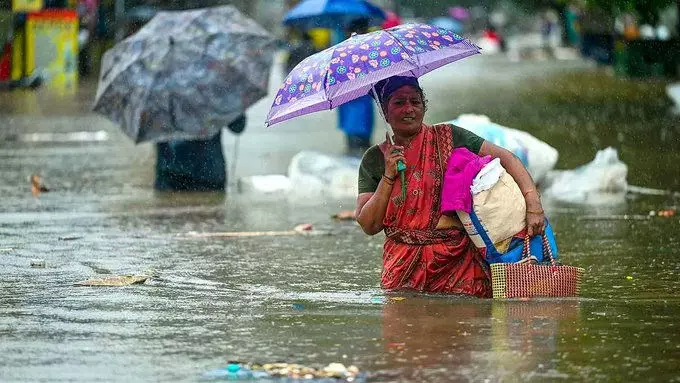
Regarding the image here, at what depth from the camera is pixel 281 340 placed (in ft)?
20.8

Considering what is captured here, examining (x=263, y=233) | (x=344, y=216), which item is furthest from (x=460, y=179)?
(x=344, y=216)

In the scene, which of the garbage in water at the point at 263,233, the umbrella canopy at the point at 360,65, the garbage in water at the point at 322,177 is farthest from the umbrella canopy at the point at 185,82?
the umbrella canopy at the point at 360,65

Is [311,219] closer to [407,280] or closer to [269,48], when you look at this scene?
[269,48]

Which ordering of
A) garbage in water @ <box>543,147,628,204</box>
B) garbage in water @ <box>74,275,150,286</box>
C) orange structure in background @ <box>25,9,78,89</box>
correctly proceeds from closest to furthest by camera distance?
garbage in water @ <box>74,275,150,286</box>
garbage in water @ <box>543,147,628,204</box>
orange structure in background @ <box>25,9,78,89</box>

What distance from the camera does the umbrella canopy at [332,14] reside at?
17.3 m

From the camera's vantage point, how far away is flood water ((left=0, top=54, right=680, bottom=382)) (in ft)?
19.3

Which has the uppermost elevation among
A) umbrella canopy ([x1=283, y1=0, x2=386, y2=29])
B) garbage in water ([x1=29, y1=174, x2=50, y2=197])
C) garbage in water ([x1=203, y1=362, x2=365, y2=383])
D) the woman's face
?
umbrella canopy ([x1=283, y1=0, x2=386, y2=29])

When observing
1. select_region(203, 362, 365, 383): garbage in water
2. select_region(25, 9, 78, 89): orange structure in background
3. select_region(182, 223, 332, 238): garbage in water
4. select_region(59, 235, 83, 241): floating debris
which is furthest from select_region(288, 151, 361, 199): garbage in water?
select_region(25, 9, 78, 89): orange structure in background

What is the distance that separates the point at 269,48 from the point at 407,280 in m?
5.47

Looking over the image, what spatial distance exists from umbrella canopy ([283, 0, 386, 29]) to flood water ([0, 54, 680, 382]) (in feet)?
6.95

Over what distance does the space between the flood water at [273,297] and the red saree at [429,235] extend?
140mm

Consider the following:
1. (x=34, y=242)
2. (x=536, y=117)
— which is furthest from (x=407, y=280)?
(x=536, y=117)

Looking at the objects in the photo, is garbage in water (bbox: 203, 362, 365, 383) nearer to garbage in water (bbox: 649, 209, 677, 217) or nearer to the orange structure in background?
garbage in water (bbox: 649, 209, 677, 217)

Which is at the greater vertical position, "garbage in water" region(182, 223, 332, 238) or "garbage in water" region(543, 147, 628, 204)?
"garbage in water" region(543, 147, 628, 204)
